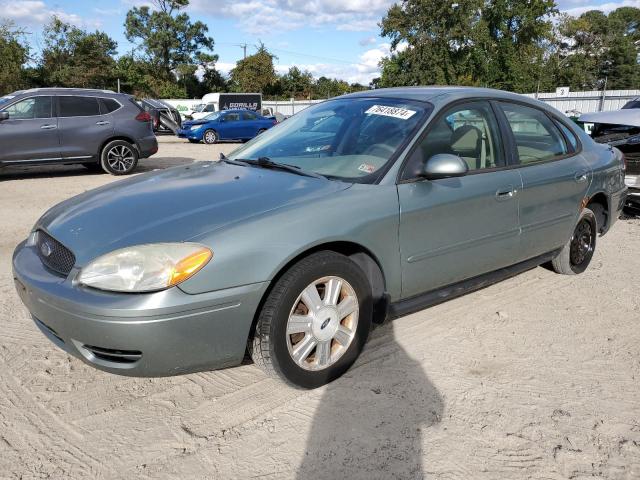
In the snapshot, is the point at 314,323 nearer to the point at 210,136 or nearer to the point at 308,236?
the point at 308,236

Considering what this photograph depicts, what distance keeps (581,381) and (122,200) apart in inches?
109

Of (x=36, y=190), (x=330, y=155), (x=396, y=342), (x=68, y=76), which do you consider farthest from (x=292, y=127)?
(x=68, y=76)

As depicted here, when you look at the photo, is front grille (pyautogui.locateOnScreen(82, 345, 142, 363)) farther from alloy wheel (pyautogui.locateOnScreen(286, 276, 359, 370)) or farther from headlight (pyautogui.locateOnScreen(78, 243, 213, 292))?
alloy wheel (pyautogui.locateOnScreen(286, 276, 359, 370))

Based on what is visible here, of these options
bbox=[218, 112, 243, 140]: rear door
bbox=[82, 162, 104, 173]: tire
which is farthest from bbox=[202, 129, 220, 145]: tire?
bbox=[82, 162, 104, 173]: tire

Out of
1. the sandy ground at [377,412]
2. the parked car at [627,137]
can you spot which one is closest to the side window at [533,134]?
the sandy ground at [377,412]

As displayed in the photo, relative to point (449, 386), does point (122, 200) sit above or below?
above

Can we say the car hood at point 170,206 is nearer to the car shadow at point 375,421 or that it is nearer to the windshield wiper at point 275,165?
the windshield wiper at point 275,165

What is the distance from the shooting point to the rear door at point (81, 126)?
1030 centimetres

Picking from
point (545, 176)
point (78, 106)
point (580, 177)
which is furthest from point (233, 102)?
point (545, 176)

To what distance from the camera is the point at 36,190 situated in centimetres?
916

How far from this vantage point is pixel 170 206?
9.30 ft

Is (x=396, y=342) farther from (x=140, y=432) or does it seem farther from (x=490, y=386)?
(x=140, y=432)

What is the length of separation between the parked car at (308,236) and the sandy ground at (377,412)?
30 centimetres

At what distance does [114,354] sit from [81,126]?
9133 millimetres
